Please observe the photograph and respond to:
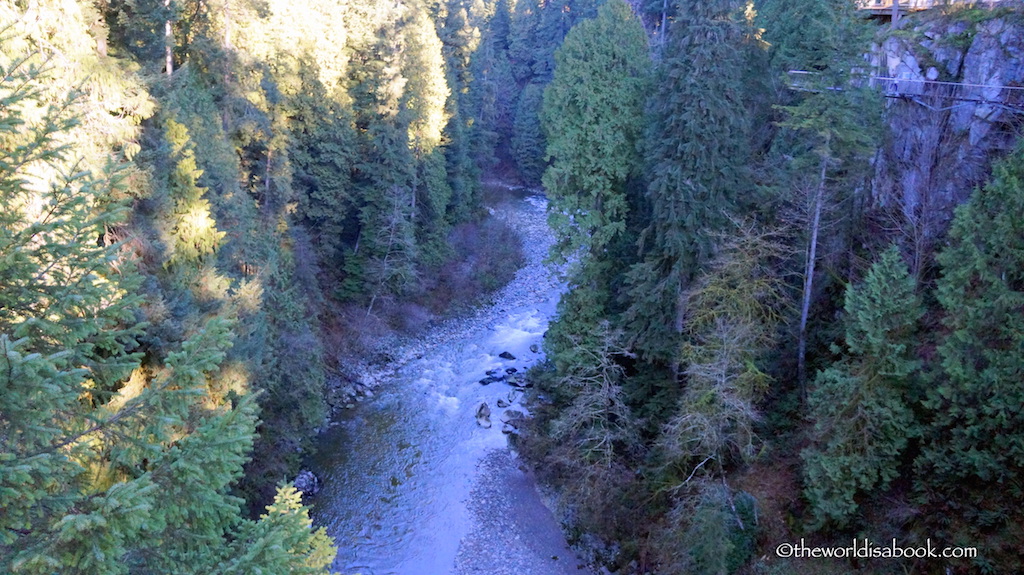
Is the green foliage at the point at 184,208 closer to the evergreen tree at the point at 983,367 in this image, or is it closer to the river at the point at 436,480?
the river at the point at 436,480

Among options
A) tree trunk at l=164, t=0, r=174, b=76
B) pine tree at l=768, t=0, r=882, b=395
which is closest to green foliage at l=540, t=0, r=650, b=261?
pine tree at l=768, t=0, r=882, b=395

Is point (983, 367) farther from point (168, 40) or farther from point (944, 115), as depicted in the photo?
point (168, 40)

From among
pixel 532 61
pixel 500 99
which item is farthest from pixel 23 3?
pixel 532 61

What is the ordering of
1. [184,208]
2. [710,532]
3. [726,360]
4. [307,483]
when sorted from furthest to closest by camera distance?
[307,483], [184,208], [726,360], [710,532]

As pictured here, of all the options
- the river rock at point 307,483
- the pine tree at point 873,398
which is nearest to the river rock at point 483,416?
the river rock at point 307,483

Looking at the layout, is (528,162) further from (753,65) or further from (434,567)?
(434,567)

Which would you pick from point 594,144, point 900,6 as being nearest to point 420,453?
point 594,144
